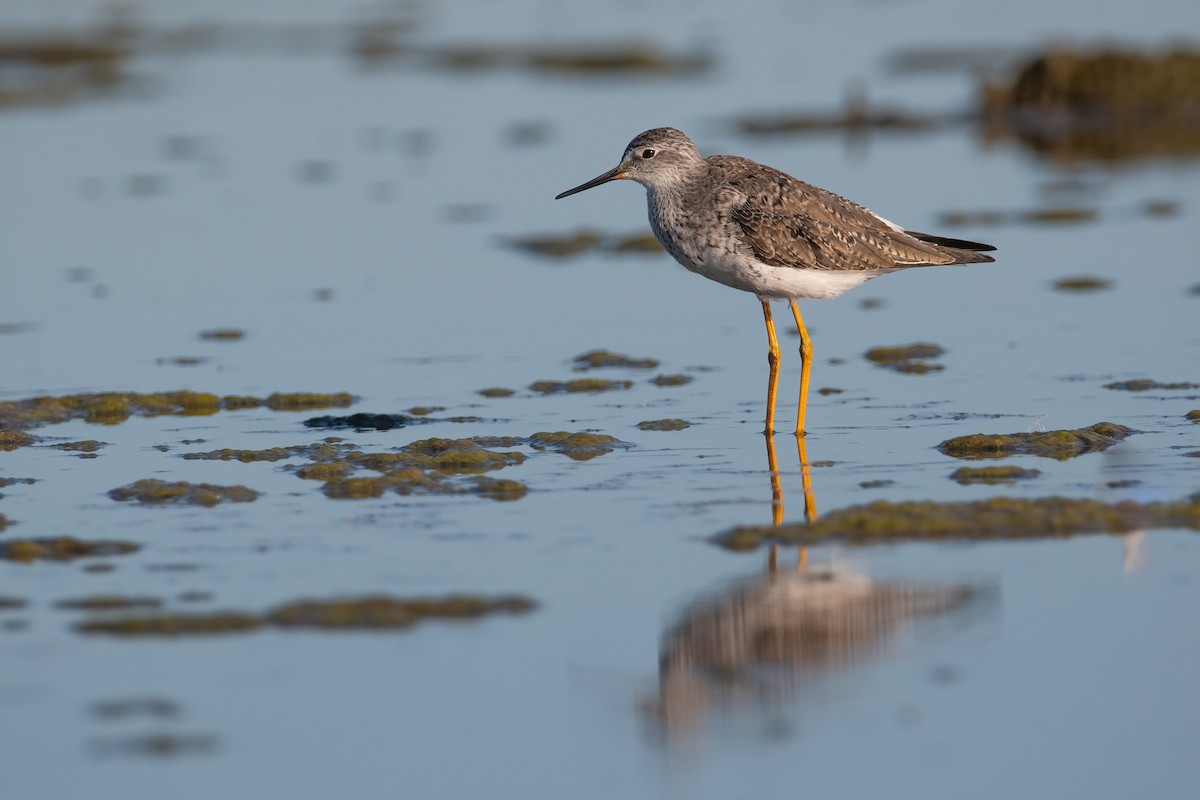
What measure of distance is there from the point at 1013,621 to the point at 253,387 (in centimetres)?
618

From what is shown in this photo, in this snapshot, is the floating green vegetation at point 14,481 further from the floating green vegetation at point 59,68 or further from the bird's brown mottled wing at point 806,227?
the floating green vegetation at point 59,68

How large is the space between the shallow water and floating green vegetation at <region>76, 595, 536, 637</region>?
0.08m

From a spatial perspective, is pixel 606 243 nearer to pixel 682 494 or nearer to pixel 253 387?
pixel 253 387

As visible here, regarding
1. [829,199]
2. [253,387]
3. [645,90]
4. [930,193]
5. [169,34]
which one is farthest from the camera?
[169,34]

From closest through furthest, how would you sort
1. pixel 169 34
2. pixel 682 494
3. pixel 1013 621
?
pixel 1013 621 < pixel 682 494 < pixel 169 34

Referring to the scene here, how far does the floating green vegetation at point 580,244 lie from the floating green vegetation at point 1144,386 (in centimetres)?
572

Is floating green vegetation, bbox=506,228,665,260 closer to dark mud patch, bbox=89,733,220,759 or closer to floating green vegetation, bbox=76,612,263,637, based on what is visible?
floating green vegetation, bbox=76,612,263,637

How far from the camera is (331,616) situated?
7047mm

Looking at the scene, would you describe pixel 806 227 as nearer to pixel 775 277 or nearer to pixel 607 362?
pixel 775 277

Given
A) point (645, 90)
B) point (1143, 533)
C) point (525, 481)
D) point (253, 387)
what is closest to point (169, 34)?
point (645, 90)

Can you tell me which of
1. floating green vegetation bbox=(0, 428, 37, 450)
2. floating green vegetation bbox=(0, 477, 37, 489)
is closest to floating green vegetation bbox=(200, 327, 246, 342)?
floating green vegetation bbox=(0, 428, 37, 450)

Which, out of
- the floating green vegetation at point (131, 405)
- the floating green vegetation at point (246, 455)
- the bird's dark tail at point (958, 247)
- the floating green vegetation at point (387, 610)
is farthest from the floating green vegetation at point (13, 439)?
the bird's dark tail at point (958, 247)

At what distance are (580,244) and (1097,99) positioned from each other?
8505mm

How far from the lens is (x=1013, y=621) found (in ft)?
22.7
